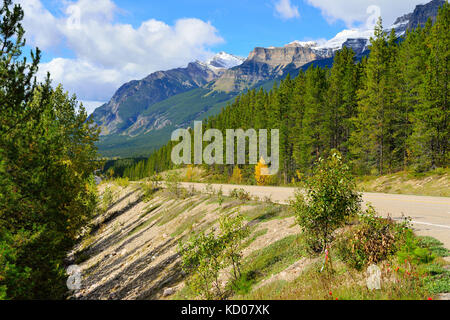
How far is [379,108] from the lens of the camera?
28.6 metres

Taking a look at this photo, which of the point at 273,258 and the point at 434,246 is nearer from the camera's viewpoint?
the point at 434,246

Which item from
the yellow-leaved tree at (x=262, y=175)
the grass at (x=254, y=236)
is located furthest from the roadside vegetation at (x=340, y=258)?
the yellow-leaved tree at (x=262, y=175)

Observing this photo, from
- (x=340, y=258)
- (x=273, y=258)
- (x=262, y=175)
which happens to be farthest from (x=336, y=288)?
(x=262, y=175)

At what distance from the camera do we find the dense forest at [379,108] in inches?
957

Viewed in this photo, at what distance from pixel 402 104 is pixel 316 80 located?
642 inches

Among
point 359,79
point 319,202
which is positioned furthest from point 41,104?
point 359,79

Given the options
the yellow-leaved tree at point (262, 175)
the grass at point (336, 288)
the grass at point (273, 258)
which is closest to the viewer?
the grass at point (336, 288)

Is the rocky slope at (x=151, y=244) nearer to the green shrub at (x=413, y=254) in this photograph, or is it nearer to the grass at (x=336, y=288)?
the grass at (x=336, y=288)

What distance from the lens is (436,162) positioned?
23.8m

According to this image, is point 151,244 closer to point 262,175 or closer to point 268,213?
point 268,213

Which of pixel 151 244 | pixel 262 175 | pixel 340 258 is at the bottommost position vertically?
pixel 151 244

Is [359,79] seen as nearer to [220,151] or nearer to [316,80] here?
[316,80]
